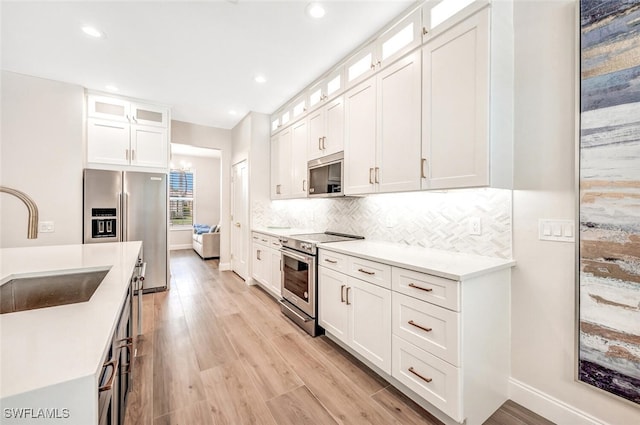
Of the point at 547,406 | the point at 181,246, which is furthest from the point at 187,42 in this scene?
the point at 181,246

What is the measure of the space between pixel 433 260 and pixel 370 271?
0.46 metres

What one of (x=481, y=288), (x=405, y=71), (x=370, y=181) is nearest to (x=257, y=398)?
(x=481, y=288)

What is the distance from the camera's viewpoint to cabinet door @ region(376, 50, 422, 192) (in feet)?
6.77

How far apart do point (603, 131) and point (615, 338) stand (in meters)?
1.12

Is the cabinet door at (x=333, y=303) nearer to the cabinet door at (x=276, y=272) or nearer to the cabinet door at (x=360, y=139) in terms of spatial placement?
the cabinet door at (x=360, y=139)

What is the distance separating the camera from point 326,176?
313cm

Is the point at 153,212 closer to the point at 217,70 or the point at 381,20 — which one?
the point at 217,70

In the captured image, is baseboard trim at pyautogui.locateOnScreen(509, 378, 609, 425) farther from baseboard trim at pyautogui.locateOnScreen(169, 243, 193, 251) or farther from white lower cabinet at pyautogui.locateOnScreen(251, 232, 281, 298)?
baseboard trim at pyautogui.locateOnScreen(169, 243, 193, 251)

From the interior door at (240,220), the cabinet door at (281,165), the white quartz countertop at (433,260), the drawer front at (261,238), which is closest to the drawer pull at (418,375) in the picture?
the white quartz countertop at (433,260)

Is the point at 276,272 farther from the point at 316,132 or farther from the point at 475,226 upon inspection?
the point at 475,226

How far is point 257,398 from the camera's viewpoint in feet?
6.15

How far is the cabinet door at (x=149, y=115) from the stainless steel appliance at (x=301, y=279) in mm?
2789

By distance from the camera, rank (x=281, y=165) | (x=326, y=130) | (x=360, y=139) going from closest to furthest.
Answer: (x=360, y=139) → (x=326, y=130) → (x=281, y=165)

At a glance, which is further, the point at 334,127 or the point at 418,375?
the point at 334,127
